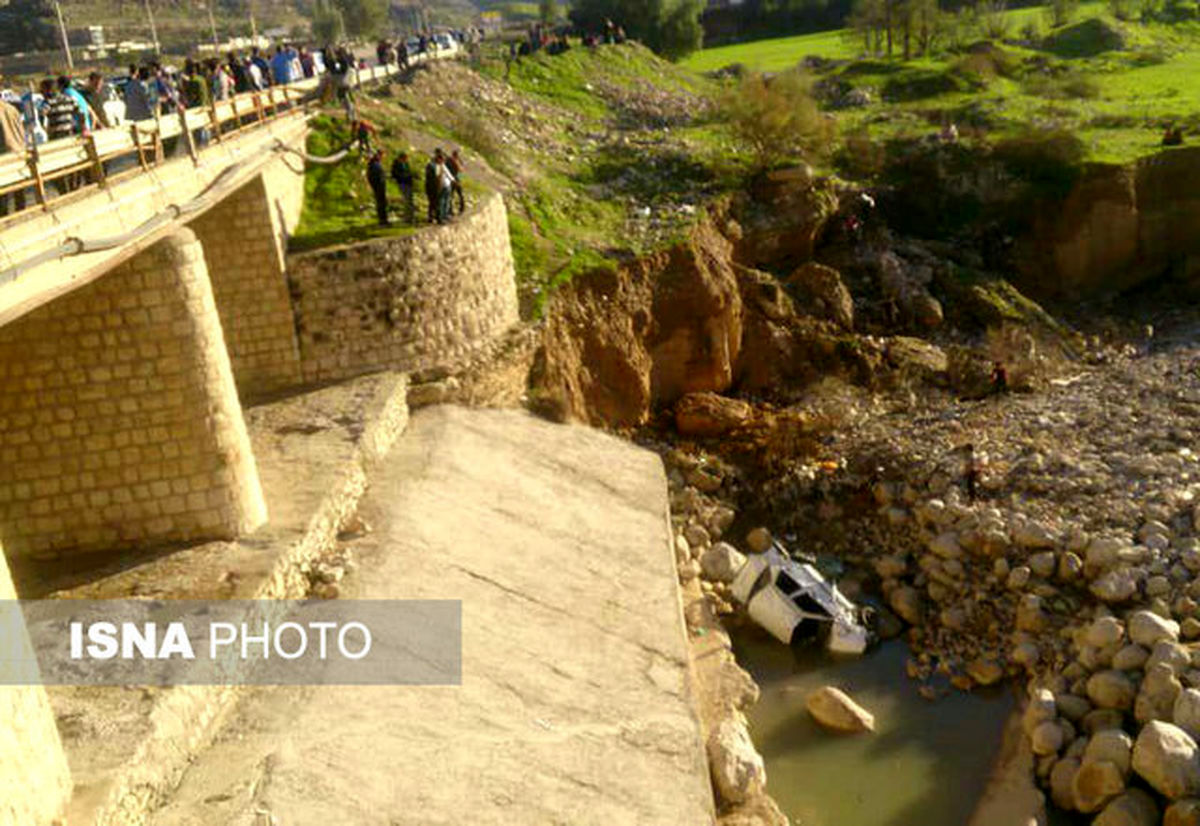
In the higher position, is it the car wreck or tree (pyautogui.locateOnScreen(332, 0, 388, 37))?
tree (pyautogui.locateOnScreen(332, 0, 388, 37))

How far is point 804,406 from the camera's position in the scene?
24.0 meters

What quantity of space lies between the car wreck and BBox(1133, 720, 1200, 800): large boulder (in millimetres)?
5004

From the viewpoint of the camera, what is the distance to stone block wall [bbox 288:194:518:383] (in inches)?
661

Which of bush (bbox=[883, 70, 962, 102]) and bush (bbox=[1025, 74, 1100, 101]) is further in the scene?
bush (bbox=[883, 70, 962, 102])

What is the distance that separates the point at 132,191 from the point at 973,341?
74.2 ft

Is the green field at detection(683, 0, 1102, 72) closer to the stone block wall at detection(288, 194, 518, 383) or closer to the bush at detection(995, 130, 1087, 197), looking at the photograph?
the bush at detection(995, 130, 1087, 197)

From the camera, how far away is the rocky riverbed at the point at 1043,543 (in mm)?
13484

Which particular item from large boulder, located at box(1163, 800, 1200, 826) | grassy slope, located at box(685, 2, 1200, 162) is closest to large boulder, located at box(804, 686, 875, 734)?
large boulder, located at box(1163, 800, 1200, 826)

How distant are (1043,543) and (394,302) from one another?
1221 centimetres

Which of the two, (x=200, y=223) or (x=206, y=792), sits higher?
(x=200, y=223)

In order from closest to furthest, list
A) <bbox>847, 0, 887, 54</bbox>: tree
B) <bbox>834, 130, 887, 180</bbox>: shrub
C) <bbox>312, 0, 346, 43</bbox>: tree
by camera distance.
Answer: <bbox>834, 130, 887, 180</bbox>: shrub < <bbox>312, 0, 346, 43</bbox>: tree < <bbox>847, 0, 887, 54</bbox>: tree

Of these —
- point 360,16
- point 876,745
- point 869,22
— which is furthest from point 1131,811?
point 360,16

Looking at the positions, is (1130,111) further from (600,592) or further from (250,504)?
(250,504)

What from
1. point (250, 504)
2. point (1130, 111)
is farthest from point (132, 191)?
point (1130, 111)
